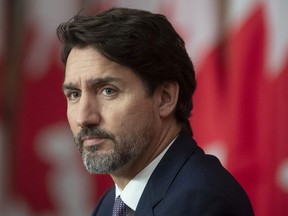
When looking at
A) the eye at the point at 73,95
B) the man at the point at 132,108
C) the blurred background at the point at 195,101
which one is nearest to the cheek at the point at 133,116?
the man at the point at 132,108

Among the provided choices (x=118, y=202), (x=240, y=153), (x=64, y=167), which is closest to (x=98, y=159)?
(x=118, y=202)

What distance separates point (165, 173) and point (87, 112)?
20 cm

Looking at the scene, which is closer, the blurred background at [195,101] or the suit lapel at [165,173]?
the suit lapel at [165,173]

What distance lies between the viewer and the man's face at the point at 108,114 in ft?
4.00

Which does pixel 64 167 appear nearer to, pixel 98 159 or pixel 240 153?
pixel 240 153

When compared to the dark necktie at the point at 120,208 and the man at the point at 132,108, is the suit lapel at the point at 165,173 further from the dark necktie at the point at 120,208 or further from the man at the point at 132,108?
the dark necktie at the point at 120,208

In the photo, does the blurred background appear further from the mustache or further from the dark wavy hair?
the mustache

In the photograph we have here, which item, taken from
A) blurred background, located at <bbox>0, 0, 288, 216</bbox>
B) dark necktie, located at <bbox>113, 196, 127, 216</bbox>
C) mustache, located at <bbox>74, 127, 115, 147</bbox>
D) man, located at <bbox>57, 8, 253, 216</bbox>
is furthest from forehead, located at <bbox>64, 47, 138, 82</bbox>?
blurred background, located at <bbox>0, 0, 288, 216</bbox>

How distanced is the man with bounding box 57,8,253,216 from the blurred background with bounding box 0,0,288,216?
1.75ft

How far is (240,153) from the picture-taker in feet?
5.90

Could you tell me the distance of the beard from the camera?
4.01 ft

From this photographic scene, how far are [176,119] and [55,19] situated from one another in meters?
0.83

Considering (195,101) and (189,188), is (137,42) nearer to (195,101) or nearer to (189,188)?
(189,188)

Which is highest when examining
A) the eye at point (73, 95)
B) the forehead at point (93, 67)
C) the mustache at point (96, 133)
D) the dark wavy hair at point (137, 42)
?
the dark wavy hair at point (137, 42)
